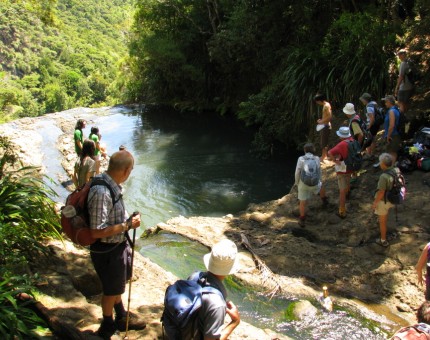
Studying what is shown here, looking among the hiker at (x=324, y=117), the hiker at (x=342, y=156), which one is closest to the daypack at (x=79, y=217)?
the hiker at (x=342, y=156)

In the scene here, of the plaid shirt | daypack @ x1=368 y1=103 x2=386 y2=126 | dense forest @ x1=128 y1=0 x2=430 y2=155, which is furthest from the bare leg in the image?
dense forest @ x1=128 y1=0 x2=430 y2=155

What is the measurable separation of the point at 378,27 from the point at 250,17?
514 cm

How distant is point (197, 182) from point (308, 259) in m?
5.96

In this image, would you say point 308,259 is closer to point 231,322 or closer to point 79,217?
point 231,322

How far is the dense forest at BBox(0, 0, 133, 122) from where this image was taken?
2388 inches

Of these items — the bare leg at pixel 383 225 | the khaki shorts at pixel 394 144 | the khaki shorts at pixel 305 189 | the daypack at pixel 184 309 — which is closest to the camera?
the daypack at pixel 184 309

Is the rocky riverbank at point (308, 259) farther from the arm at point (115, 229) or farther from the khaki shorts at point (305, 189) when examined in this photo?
the arm at point (115, 229)

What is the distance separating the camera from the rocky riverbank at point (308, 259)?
176 inches

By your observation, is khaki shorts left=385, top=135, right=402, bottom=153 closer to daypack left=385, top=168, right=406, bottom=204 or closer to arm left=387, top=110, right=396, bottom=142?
arm left=387, top=110, right=396, bottom=142

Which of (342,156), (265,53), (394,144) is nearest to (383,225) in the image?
(342,156)

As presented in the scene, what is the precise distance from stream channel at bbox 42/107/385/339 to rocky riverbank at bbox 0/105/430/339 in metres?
0.47

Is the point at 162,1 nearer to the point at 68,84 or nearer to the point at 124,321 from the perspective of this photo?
the point at 124,321

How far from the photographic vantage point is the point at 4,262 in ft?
14.1

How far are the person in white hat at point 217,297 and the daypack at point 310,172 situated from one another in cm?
437
